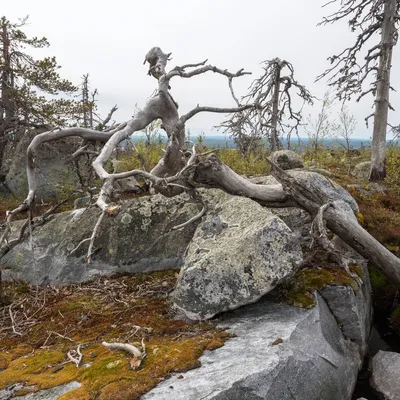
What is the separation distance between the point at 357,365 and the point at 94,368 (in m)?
4.08

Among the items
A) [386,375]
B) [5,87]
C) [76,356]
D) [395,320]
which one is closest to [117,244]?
[76,356]

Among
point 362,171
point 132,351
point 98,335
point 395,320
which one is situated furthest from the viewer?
point 362,171

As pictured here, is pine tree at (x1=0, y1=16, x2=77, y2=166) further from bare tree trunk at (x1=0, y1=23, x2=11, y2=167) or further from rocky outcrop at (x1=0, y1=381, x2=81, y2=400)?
rocky outcrop at (x1=0, y1=381, x2=81, y2=400)

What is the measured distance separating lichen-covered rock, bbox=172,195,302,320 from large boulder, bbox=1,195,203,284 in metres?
1.84

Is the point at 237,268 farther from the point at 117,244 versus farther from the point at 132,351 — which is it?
the point at 117,244

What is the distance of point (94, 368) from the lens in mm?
3998

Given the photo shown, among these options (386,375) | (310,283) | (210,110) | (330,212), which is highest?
(210,110)

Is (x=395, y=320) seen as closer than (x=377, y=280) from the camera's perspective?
Yes

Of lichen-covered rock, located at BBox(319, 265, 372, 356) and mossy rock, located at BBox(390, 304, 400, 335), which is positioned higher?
lichen-covered rock, located at BBox(319, 265, 372, 356)

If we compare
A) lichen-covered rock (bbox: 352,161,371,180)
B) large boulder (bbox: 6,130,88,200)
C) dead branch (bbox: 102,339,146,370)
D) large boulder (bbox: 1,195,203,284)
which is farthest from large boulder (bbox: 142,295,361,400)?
lichen-covered rock (bbox: 352,161,371,180)

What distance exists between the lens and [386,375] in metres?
5.57

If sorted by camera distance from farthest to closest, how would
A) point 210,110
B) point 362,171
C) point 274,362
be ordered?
point 362,171
point 210,110
point 274,362

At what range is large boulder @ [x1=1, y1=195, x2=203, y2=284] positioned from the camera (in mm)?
7355

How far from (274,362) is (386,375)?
9.52 ft
